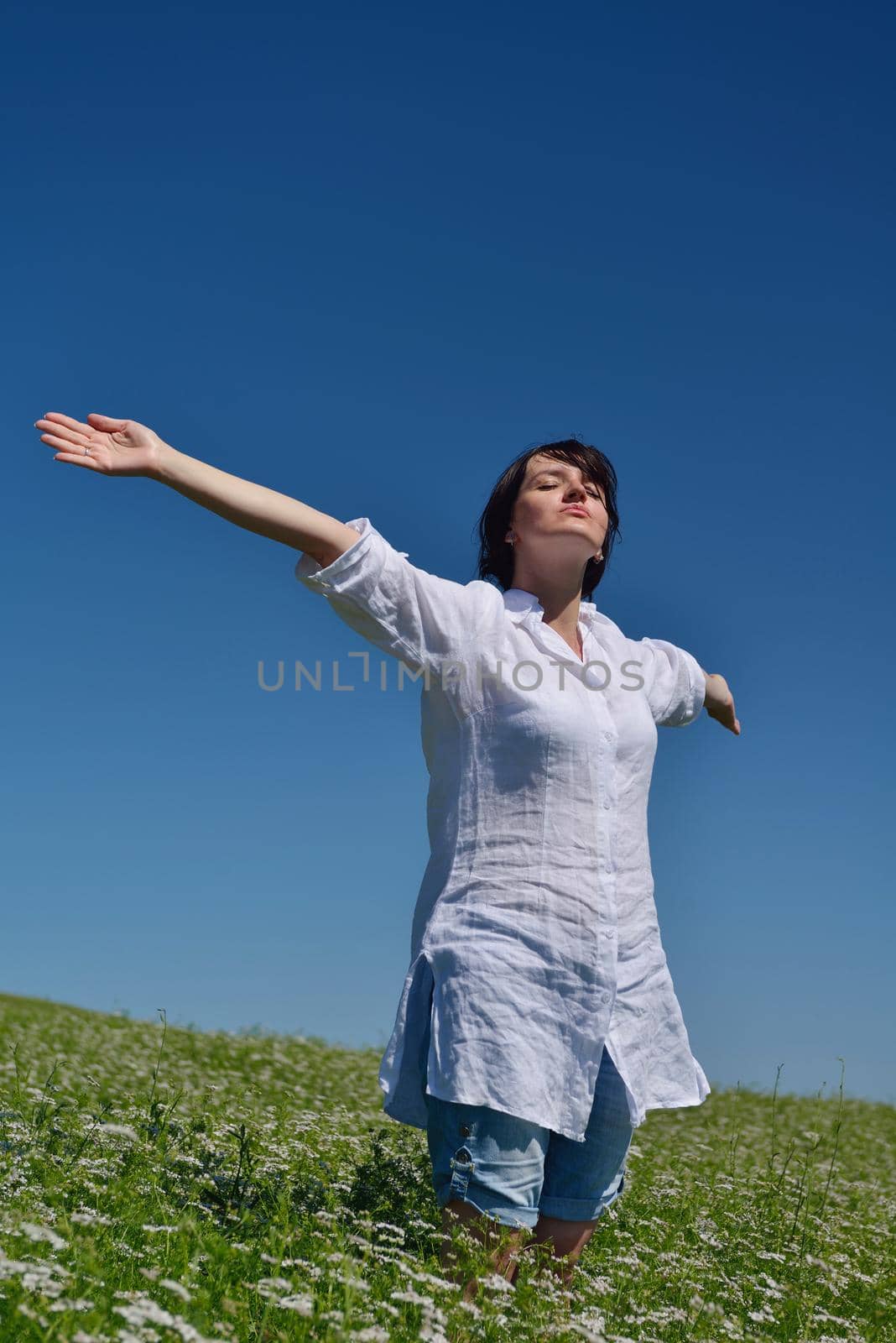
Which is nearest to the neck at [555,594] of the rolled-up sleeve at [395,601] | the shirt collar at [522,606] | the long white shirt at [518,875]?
the shirt collar at [522,606]

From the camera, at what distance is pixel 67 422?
12.5 feet

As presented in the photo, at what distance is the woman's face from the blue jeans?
6.51 ft

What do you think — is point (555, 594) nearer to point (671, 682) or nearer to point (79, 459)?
point (671, 682)

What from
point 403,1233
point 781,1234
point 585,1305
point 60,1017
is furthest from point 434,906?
point 60,1017

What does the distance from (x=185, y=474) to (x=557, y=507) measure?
1.57 meters

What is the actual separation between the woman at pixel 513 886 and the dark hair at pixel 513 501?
0.31 metres

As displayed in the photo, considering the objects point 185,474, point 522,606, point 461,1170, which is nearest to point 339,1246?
point 461,1170

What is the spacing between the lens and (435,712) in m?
4.34

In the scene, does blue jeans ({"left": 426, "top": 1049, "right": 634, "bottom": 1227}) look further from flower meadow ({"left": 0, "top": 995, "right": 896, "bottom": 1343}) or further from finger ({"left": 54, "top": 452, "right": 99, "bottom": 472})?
finger ({"left": 54, "top": 452, "right": 99, "bottom": 472})

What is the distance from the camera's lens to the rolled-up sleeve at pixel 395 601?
392 centimetres

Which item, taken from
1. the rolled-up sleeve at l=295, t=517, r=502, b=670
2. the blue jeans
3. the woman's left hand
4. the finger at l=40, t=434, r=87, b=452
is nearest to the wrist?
the finger at l=40, t=434, r=87, b=452

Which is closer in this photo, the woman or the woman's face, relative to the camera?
the woman

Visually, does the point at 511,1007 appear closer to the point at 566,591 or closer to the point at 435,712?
the point at 435,712

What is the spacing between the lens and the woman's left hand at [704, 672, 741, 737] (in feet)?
18.6
